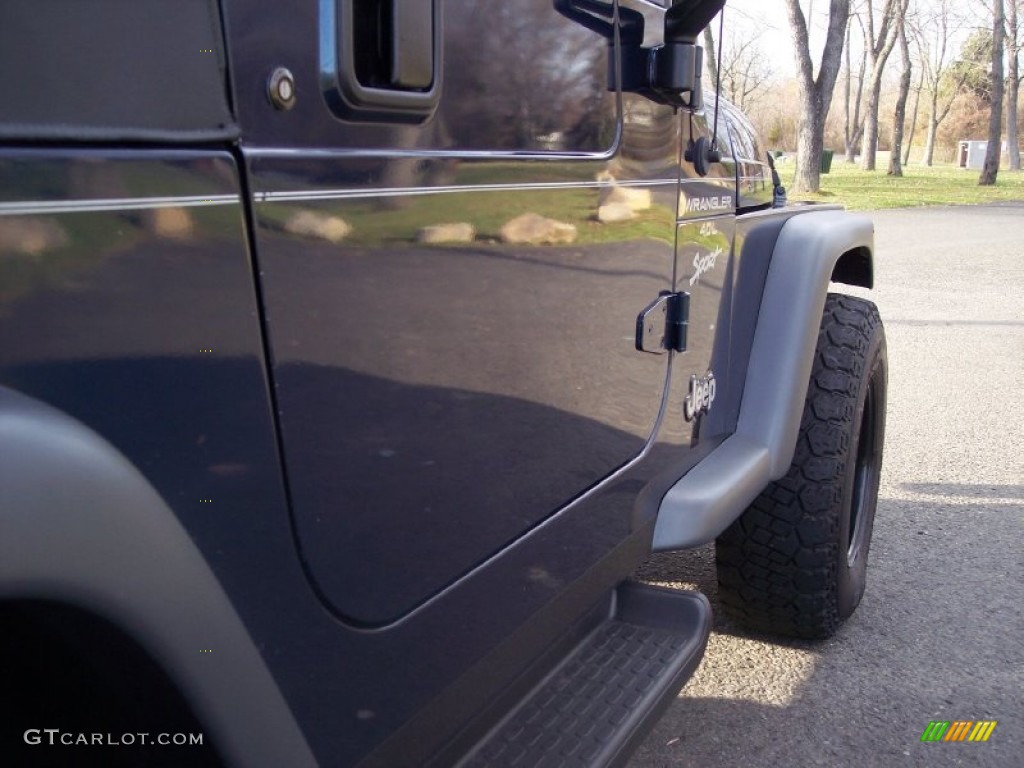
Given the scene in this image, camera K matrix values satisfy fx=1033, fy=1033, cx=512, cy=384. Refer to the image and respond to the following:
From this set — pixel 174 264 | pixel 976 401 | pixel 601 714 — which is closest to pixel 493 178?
pixel 174 264

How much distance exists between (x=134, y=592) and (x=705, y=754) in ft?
6.14

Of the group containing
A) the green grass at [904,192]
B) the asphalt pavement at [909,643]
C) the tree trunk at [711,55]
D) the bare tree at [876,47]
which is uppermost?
the bare tree at [876,47]

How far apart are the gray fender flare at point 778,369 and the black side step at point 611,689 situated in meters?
0.24

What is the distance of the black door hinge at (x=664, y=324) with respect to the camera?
199 cm

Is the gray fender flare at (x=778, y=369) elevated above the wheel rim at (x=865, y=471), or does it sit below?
above

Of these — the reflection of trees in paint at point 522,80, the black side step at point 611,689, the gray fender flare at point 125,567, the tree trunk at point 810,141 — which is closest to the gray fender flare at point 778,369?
the black side step at point 611,689

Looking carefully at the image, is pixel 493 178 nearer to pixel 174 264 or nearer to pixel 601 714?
pixel 174 264

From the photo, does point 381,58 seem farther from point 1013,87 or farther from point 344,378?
point 1013,87

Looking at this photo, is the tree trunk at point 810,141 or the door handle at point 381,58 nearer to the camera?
the door handle at point 381,58

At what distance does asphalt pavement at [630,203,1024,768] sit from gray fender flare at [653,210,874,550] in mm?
618

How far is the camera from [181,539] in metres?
0.98

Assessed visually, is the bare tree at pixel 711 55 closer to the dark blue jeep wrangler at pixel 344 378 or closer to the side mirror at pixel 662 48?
the dark blue jeep wrangler at pixel 344 378

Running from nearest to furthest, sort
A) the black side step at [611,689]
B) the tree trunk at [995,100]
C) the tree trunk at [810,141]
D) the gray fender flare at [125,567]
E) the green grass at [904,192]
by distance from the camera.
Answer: the gray fender flare at [125,567] → the black side step at [611,689] → the tree trunk at [810,141] → the green grass at [904,192] → the tree trunk at [995,100]

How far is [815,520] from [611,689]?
98 centimetres
